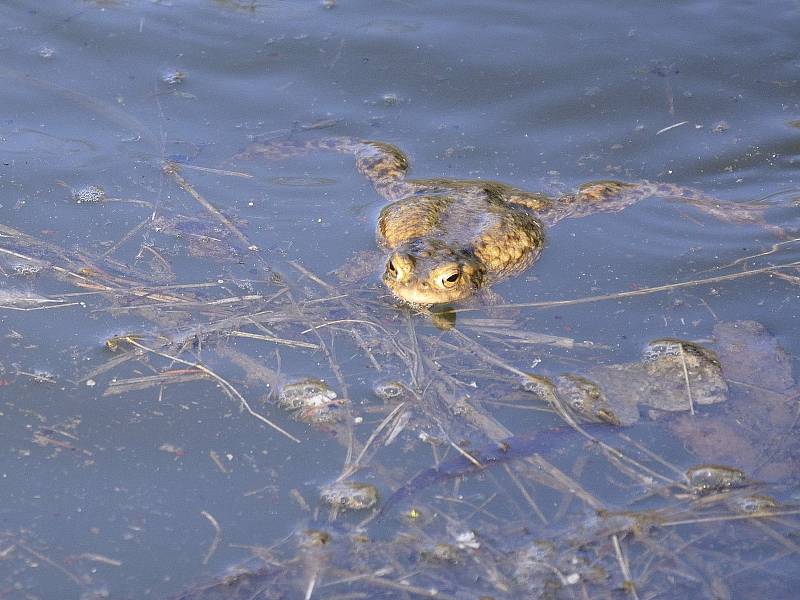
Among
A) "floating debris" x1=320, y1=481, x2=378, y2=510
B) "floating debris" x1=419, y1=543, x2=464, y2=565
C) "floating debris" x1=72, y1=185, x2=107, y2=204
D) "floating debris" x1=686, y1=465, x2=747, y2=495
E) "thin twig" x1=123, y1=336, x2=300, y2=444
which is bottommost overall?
"floating debris" x1=419, y1=543, x2=464, y2=565

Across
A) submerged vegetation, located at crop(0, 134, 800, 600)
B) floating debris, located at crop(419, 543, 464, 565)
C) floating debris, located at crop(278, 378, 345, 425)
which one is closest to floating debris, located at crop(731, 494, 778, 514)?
submerged vegetation, located at crop(0, 134, 800, 600)

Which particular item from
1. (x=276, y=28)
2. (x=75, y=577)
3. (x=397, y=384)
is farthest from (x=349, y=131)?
(x=75, y=577)

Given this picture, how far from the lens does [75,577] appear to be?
354 centimetres

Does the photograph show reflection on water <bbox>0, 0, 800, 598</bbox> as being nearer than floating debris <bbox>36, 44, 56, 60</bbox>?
Yes

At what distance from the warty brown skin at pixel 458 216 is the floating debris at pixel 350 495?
4.26 feet

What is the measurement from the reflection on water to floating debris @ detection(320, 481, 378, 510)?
0.02 meters

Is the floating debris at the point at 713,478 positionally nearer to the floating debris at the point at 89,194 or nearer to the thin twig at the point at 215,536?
the thin twig at the point at 215,536

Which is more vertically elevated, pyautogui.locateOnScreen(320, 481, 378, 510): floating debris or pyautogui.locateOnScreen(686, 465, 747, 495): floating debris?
pyautogui.locateOnScreen(686, 465, 747, 495): floating debris

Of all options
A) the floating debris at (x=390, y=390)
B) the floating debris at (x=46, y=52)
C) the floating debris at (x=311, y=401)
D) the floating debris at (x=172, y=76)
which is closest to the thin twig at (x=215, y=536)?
the floating debris at (x=311, y=401)

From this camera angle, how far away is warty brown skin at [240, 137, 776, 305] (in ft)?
16.6

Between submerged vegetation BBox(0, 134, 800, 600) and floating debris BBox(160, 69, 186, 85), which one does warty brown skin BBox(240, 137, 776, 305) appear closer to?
submerged vegetation BBox(0, 134, 800, 600)

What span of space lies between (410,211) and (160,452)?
6.92 feet

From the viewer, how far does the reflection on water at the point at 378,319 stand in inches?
146

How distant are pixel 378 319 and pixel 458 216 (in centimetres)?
97
